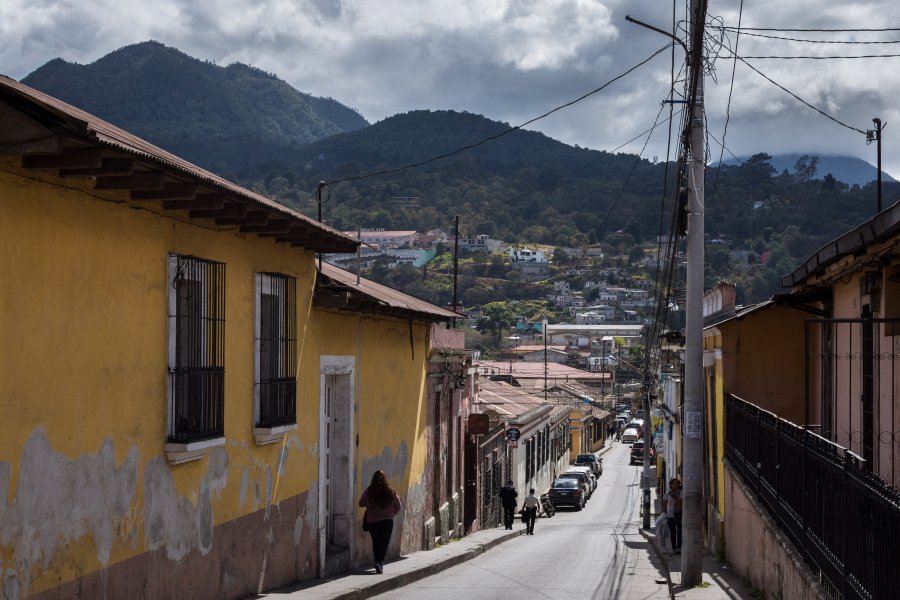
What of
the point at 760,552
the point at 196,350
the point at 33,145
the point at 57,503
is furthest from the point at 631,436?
the point at 33,145

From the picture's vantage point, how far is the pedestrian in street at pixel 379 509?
553 inches

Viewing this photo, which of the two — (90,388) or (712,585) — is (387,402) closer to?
(712,585)

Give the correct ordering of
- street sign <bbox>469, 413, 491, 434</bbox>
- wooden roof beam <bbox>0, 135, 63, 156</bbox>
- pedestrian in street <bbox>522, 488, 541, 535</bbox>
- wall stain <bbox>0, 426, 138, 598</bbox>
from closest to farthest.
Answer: wooden roof beam <bbox>0, 135, 63, 156</bbox>
wall stain <bbox>0, 426, 138, 598</bbox>
street sign <bbox>469, 413, 491, 434</bbox>
pedestrian in street <bbox>522, 488, 541, 535</bbox>

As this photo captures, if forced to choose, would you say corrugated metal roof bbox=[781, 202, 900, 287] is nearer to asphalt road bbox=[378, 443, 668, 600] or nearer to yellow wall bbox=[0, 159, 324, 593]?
asphalt road bbox=[378, 443, 668, 600]

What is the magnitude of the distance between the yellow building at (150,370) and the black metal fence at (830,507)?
15.9 feet

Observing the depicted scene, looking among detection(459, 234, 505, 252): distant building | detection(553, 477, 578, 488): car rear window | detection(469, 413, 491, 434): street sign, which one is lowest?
detection(553, 477, 578, 488): car rear window

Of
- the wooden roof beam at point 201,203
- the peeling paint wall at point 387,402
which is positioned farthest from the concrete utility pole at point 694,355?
the wooden roof beam at point 201,203

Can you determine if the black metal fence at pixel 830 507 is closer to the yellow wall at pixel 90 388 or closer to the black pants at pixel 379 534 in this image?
the black pants at pixel 379 534

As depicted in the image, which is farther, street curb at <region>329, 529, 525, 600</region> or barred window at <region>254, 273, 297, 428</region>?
street curb at <region>329, 529, 525, 600</region>

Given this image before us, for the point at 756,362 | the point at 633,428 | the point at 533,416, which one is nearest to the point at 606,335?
the point at 633,428

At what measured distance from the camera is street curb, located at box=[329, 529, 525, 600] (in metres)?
11.9

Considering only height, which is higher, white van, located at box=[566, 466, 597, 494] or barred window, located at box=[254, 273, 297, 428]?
barred window, located at box=[254, 273, 297, 428]

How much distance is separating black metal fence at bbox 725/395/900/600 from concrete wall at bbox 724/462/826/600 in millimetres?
110

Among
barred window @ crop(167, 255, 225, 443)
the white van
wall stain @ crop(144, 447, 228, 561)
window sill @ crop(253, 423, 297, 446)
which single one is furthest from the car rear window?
barred window @ crop(167, 255, 225, 443)
